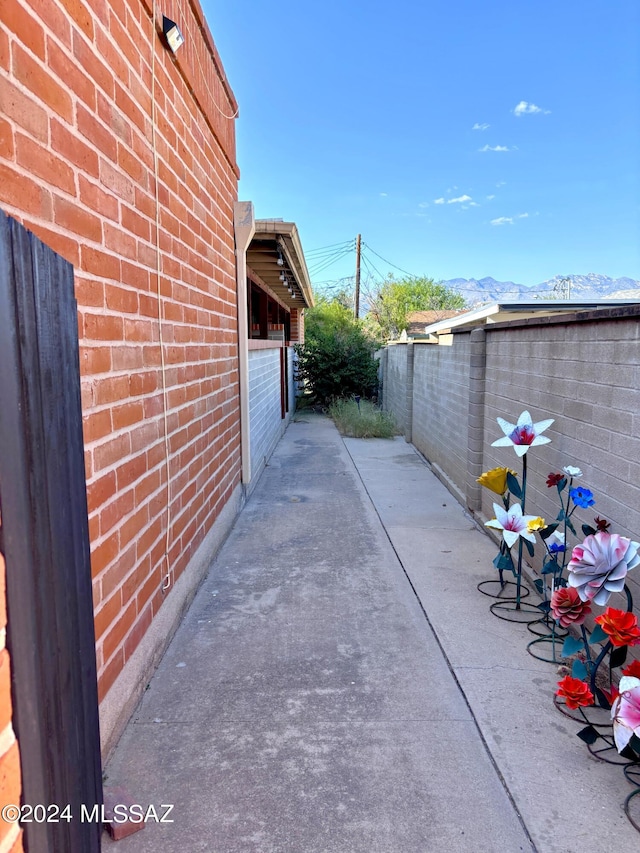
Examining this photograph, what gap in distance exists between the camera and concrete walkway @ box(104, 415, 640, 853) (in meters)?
1.97

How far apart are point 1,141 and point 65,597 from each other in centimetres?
123

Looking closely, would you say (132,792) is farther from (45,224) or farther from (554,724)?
(45,224)

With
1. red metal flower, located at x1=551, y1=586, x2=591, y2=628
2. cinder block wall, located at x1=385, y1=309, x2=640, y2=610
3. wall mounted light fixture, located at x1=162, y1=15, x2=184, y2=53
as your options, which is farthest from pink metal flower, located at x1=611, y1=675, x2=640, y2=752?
wall mounted light fixture, located at x1=162, y1=15, x2=184, y2=53

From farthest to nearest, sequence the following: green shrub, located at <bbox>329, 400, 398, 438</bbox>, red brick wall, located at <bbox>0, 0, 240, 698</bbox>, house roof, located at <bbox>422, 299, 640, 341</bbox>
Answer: green shrub, located at <bbox>329, 400, 398, 438</bbox>
house roof, located at <bbox>422, 299, 640, 341</bbox>
red brick wall, located at <bbox>0, 0, 240, 698</bbox>

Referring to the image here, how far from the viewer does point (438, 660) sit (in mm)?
3104

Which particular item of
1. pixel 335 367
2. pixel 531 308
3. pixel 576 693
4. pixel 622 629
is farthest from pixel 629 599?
pixel 335 367

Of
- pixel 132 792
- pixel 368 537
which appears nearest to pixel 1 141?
pixel 132 792

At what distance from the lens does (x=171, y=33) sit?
3.17m

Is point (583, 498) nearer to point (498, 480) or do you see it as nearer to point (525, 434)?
point (525, 434)

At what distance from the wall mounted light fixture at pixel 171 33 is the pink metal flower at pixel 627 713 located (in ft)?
12.6

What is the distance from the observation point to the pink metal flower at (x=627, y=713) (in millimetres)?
1953

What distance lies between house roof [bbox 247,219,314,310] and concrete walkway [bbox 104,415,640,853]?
4385 millimetres

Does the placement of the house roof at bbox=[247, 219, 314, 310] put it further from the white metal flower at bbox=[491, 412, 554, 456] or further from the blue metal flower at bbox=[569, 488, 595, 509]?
the blue metal flower at bbox=[569, 488, 595, 509]

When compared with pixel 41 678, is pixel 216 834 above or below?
below
